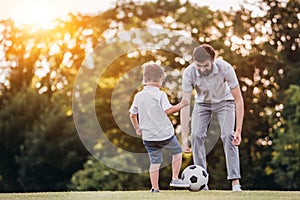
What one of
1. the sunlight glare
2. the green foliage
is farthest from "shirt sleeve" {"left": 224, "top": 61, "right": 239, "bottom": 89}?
the sunlight glare

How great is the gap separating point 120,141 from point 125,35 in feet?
14.5

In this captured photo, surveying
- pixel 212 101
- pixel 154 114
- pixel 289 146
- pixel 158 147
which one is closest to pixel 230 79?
pixel 212 101

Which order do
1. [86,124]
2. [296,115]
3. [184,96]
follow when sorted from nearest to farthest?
[184,96] → [296,115] → [86,124]

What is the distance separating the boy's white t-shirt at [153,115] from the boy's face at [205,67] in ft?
1.98

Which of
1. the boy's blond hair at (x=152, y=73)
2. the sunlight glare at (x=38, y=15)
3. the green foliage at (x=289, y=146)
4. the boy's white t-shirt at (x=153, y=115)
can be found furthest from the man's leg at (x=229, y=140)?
the sunlight glare at (x=38, y=15)

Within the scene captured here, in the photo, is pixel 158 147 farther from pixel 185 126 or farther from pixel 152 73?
pixel 152 73

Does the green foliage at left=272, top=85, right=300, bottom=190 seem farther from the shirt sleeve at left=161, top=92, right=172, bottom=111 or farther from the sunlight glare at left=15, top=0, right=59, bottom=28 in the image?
the shirt sleeve at left=161, top=92, right=172, bottom=111

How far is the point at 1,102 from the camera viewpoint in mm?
31672

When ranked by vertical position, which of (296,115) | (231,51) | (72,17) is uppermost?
(72,17)

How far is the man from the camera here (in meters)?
9.70

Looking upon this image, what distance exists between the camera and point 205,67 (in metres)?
9.66

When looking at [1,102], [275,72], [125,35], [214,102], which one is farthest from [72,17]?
[214,102]

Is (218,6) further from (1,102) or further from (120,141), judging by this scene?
(1,102)

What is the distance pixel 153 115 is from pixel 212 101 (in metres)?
0.99
